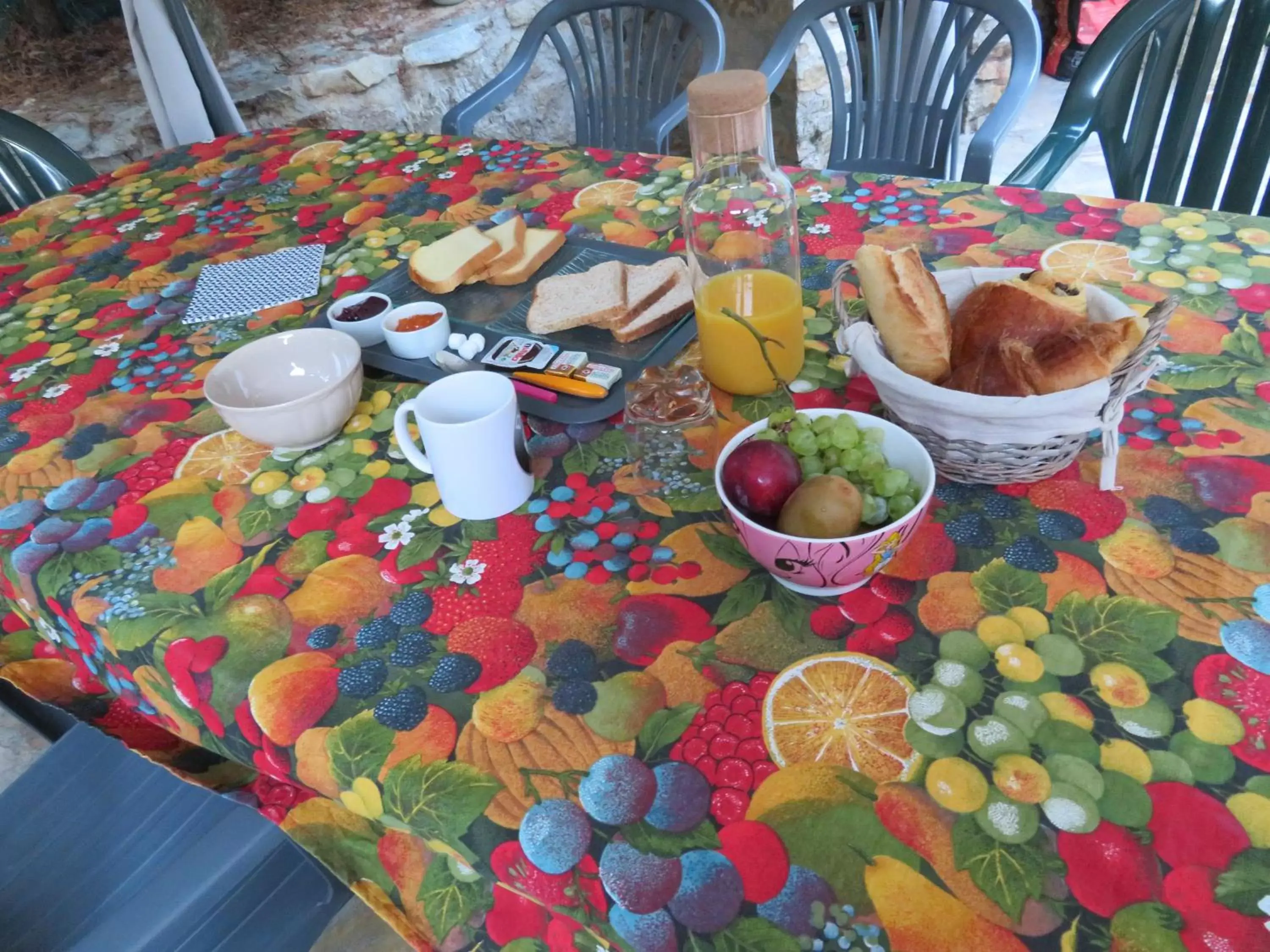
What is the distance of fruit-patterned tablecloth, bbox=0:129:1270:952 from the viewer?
52 centimetres

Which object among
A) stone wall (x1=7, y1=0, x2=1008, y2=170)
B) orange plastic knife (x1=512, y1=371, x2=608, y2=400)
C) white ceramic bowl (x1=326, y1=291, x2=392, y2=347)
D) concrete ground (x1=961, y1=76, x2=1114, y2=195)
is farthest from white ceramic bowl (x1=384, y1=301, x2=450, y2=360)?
concrete ground (x1=961, y1=76, x2=1114, y2=195)

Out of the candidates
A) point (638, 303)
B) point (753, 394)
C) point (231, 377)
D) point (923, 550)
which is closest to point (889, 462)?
point (923, 550)

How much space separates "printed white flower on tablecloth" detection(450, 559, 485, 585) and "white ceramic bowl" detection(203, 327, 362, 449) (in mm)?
253

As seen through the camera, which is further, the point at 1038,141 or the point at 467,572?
the point at 1038,141

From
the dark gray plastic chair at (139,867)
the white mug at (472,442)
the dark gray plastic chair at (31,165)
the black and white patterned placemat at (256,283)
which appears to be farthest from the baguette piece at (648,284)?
the dark gray plastic chair at (31,165)

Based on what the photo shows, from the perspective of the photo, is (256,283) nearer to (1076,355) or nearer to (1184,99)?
(1076,355)

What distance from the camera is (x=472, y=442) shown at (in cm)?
76

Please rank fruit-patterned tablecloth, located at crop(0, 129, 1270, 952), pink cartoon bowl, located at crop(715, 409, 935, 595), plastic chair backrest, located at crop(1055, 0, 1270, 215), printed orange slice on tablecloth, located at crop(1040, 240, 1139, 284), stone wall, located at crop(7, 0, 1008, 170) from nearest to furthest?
fruit-patterned tablecloth, located at crop(0, 129, 1270, 952)
pink cartoon bowl, located at crop(715, 409, 935, 595)
printed orange slice on tablecloth, located at crop(1040, 240, 1139, 284)
plastic chair backrest, located at crop(1055, 0, 1270, 215)
stone wall, located at crop(7, 0, 1008, 170)

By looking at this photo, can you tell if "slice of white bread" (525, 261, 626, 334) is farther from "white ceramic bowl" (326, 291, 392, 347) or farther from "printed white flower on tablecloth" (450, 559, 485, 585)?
"printed white flower on tablecloth" (450, 559, 485, 585)

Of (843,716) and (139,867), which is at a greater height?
(843,716)

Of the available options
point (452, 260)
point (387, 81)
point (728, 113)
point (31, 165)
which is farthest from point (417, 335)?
point (387, 81)

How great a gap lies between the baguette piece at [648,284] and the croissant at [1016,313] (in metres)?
0.35

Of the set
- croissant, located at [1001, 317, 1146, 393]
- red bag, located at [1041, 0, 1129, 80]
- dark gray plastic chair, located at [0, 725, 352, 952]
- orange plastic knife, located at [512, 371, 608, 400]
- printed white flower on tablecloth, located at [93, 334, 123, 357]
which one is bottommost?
red bag, located at [1041, 0, 1129, 80]

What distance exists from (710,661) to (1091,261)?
664 millimetres
